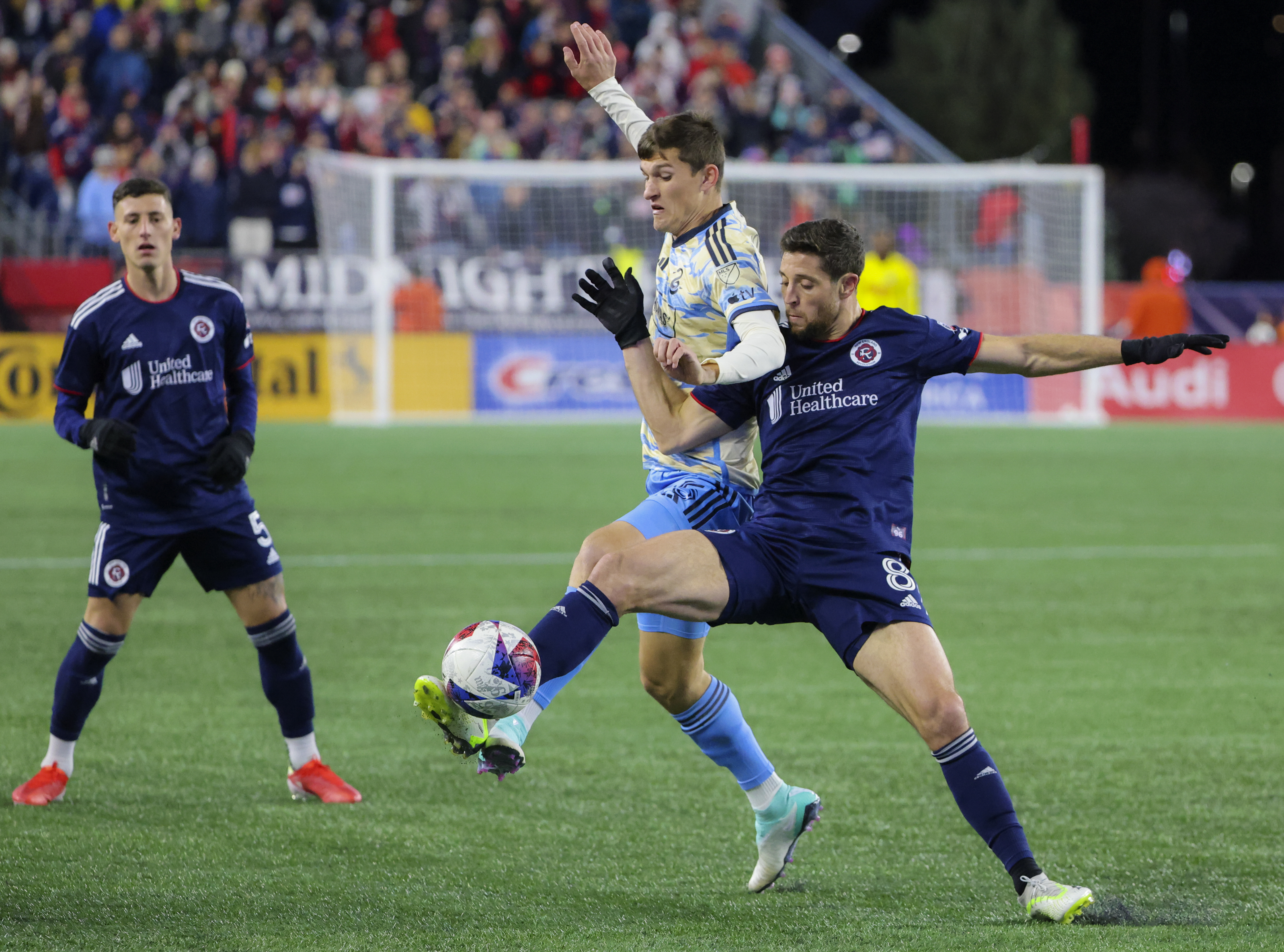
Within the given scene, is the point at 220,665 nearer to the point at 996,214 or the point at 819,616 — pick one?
the point at 819,616

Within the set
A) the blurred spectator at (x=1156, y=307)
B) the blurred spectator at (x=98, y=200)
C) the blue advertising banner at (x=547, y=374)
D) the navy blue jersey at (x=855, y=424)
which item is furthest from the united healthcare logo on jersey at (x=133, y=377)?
the blurred spectator at (x=1156, y=307)

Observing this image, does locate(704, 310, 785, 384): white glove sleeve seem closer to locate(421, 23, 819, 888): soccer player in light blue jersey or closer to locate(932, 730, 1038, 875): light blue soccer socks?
locate(421, 23, 819, 888): soccer player in light blue jersey

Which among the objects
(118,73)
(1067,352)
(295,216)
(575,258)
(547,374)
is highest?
(118,73)

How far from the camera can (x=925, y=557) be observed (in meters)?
11.5

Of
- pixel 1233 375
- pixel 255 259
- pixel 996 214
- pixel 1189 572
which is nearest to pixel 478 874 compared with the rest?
pixel 1189 572

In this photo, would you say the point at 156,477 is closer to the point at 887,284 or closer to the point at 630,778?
the point at 630,778

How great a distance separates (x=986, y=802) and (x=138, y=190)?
345cm

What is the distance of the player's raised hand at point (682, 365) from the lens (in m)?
4.30

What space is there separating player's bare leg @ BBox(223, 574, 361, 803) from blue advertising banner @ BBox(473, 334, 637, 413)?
1586cm

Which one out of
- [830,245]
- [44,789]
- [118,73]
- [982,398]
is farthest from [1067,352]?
[118,73]

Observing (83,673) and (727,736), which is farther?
(83,673)

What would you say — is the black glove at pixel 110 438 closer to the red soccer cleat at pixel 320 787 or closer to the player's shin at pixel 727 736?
the red soccer cleat at pixel 320 787

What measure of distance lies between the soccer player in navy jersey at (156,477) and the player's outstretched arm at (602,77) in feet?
4.87

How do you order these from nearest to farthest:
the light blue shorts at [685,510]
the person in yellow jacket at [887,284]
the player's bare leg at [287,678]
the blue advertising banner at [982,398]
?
the light blue shorts at [685,510] < the player's bare leg at [287,678] < the person in yellow jacket at [887,284] < the blue advertising banner at [982,398]
